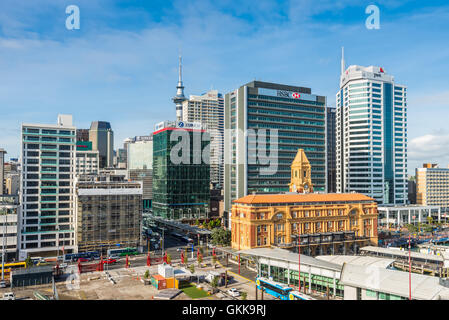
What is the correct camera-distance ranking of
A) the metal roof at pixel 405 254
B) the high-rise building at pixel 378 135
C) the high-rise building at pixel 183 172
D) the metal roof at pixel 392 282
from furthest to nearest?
the high-rise building at pixel 378 135 < the high-rise building at pixel 183 172 < the metal roof at pixel 405 254 < the metal roof at pixel 392 282

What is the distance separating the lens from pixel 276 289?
63625mm

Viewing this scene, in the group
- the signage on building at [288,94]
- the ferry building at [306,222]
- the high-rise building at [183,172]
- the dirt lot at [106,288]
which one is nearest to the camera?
the dirt lot at [106,288]

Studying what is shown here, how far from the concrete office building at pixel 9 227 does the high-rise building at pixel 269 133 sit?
88.6m

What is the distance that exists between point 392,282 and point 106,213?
8414cm

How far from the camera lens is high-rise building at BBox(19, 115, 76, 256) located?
103000 mm

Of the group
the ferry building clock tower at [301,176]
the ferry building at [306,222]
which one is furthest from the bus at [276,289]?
the ferry building clock tower at [301,176]

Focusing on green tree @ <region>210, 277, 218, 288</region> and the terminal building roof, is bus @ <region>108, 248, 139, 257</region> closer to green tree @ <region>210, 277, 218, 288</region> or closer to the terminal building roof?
the terminal building roof

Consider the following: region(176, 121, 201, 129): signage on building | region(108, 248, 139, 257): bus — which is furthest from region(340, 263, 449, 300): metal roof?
region(176, 121, 201, 129): signage on building

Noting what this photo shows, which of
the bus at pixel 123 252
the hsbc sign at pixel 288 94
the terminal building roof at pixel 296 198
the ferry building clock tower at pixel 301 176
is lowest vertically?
the bus at pixel 123 252

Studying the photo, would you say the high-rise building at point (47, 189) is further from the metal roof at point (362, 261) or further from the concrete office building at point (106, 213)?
the metal roof at point (362, 261)

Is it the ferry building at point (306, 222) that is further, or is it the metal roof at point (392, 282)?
the ferry building at point (306, 222)

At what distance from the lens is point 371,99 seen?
192750mm

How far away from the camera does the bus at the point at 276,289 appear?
2424 inches
